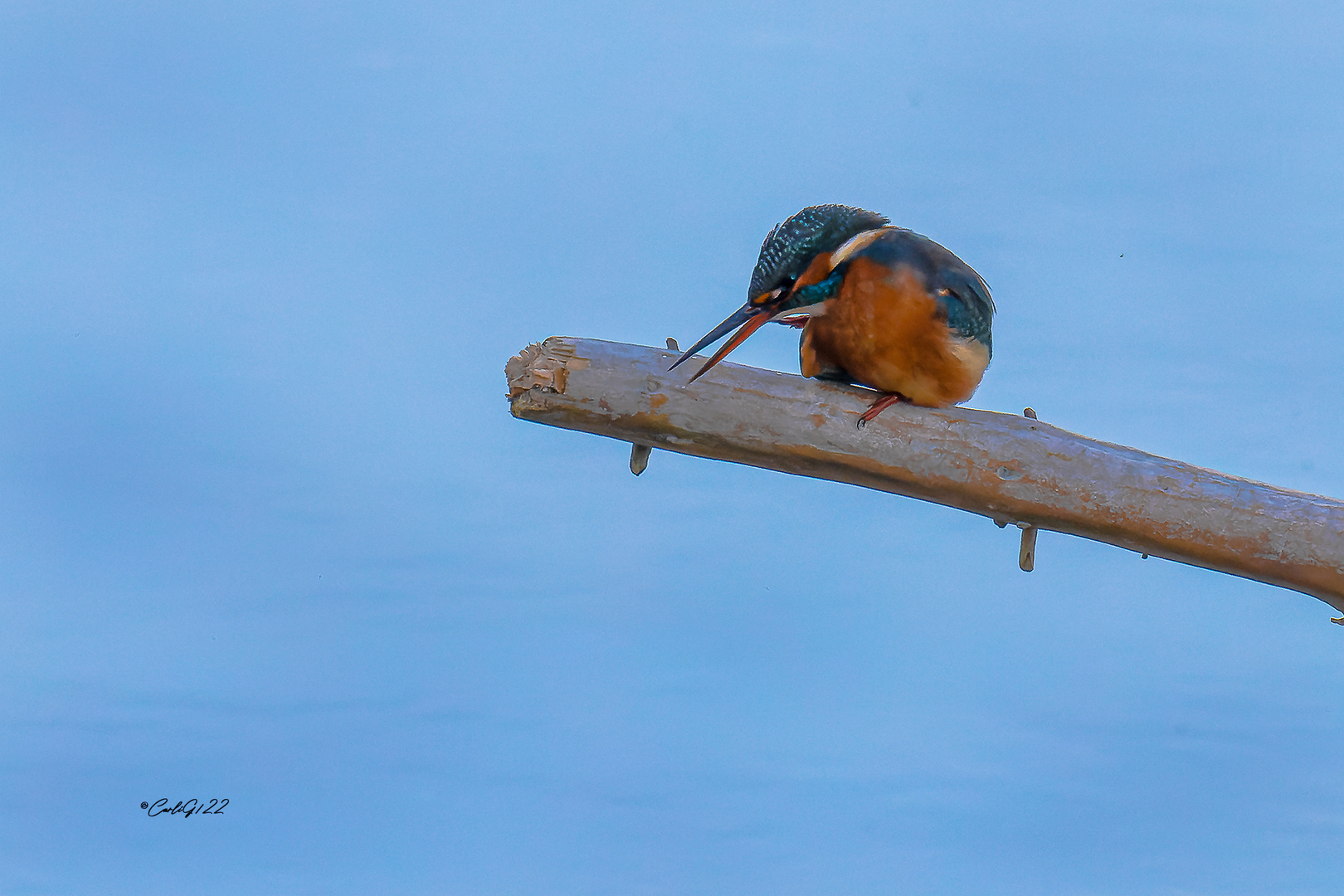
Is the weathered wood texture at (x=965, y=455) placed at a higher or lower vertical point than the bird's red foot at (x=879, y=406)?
lower

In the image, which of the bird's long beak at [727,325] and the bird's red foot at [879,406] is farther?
the bird's red foot at [879,406]

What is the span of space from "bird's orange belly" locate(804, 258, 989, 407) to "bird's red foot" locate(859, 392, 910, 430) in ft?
0.05

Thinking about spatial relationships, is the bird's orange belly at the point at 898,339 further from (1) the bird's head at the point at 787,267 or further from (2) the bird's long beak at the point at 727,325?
(2) the bird's long beak at the point at 727,325

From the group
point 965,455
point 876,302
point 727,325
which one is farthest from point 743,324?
point 965,455

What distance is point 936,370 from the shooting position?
2.11 meters

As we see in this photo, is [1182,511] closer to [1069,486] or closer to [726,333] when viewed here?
[1069,486]

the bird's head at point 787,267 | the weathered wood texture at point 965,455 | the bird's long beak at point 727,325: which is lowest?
the weathered wood texture at point 965,455

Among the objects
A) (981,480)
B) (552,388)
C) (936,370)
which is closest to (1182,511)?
(981,480)

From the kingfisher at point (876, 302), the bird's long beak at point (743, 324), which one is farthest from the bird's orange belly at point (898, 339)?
the bird's long beak at point (743, 324)

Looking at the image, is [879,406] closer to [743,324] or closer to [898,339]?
[898,339]

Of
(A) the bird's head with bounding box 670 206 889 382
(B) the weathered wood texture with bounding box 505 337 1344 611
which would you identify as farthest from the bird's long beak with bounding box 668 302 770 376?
(B) the weathered wood texture with bounding box 505 337 1344 611

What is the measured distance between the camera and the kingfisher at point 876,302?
203cm

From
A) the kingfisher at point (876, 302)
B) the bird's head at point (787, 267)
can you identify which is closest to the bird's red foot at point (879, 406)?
the kingfisher at point (876, 302)

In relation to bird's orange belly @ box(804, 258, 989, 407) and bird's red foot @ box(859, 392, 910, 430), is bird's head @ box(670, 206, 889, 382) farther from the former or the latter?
bird's red foot @ box(859, 392, 910, 430)
